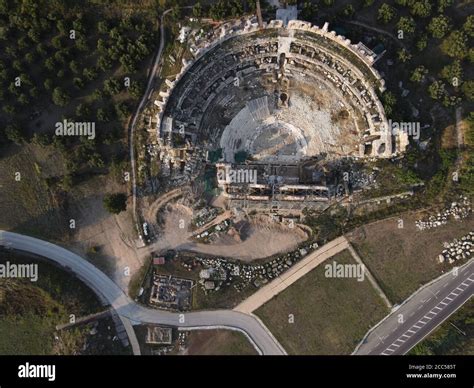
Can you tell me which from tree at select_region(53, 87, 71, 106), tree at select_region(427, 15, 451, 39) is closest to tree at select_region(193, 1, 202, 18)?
tree at select_region(53, 87, 71, 106)

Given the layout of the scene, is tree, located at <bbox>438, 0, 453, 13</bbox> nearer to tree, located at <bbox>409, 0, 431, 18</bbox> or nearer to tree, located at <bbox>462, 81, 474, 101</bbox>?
tree, located at <bbox>409, 0, 431, 18</bbox>

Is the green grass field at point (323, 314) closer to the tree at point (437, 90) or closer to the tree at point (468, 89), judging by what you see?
the tree at point (437, 90)

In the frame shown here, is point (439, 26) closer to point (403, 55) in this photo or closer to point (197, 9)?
point (403, 55)

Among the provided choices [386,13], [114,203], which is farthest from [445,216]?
[114,203]

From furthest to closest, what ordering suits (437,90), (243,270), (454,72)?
(243,270) → (454,72) → (437,90)

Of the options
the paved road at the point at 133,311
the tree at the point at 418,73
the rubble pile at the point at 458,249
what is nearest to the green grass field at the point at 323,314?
the paved road at the point at 133,311
